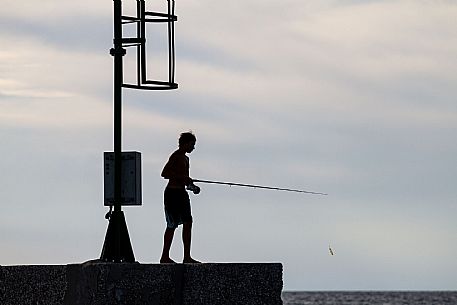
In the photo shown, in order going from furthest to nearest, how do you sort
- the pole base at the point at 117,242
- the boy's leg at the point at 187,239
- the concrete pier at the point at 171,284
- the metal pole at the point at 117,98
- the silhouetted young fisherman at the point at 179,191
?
1. the silhouetted young fisherman at the point at 179,191
2. the boy's leg at the point at 187,239
3. the metal pole at the point at 117,98
4. the pole base at the point at 117,242
5. the concrete pier at the point at 171,284

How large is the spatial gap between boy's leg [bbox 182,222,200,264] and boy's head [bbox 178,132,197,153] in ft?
2.23

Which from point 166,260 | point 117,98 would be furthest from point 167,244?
point 117,98

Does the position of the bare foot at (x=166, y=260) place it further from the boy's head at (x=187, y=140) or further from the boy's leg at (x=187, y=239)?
the boy's head at (x=187, y=140)

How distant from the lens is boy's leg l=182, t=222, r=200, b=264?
1367 cm

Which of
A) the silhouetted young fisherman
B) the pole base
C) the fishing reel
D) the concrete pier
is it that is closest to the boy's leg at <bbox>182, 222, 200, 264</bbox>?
the silhouetted young fisherman

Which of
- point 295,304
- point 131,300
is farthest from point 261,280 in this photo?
point 295,304

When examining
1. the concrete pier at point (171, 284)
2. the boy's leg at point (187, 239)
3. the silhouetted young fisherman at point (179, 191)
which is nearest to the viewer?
the concrete pier at point (171, 284)

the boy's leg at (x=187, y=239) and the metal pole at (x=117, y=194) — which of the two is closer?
the metal pole at (x=117, y=194)

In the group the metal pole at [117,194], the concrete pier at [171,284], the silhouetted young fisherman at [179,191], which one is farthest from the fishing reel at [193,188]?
the concrete pier at [171,284]

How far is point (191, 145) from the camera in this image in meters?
13.9

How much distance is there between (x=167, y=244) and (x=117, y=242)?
756mm

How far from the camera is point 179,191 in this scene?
13.9 metres

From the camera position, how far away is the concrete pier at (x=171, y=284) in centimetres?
1215

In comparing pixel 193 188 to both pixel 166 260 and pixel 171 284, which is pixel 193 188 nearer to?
pixel 166 260
